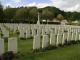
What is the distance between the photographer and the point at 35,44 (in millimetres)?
10883

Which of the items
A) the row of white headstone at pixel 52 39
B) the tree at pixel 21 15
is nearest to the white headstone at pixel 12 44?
the row of white headstone at pixel 52 39

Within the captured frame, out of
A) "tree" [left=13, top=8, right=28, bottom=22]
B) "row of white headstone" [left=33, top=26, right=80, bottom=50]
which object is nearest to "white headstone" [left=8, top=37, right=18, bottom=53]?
"row of white headstone" [left=33, top=26, right=80, bottom=50]

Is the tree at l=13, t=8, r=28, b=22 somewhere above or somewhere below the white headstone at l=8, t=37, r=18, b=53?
above

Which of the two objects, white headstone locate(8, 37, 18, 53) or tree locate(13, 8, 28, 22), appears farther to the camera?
tree locate(13, 8, 28, 22)

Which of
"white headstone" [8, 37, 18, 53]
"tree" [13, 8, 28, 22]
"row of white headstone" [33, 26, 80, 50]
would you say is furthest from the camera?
"tree" [13, 8, 28, 22]

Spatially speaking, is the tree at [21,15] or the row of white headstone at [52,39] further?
the tree at [21,15]

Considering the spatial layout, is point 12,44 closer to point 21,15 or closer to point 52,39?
point 52,39

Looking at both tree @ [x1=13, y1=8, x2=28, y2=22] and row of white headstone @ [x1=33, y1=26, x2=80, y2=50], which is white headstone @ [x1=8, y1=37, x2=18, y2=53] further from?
tree @ [x1=13, y1=8, x2=28, y2=22]

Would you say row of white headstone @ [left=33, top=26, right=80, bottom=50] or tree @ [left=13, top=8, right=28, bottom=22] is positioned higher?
tree @ [left=13, top=8, right=28, bottom=22]

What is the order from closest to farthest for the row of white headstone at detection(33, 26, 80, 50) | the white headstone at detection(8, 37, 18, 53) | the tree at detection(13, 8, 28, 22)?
the white headstone at detection(8, 37, 18, 53) → the row of white headstone at detection(33, 26, 80, 50) → the tree at detection(13, 8, 28, 22)

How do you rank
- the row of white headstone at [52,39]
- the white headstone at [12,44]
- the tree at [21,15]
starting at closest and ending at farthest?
the white headstone at [12,44] < the row of white headstone at [52,39] < the tree at [21,15]

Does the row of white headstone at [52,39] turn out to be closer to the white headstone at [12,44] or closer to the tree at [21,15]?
the white headstone at [12,44]

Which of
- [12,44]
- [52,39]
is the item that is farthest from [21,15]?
[12,44]

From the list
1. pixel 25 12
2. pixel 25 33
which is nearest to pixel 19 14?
pixel 25 12
